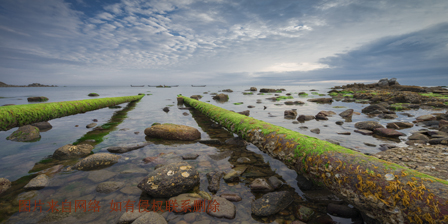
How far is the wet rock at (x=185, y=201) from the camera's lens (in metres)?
3.72

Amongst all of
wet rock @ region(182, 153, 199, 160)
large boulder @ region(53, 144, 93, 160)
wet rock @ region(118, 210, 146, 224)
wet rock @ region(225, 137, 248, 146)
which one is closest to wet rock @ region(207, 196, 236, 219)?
wet rock @ region(118, 210, 146, 224)

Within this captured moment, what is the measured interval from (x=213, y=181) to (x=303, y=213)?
2.32m

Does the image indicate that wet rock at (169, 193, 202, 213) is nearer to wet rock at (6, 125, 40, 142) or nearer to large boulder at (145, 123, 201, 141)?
large boulder at (145, 123, 201, 141)

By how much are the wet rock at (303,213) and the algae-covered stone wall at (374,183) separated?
26.9 inches

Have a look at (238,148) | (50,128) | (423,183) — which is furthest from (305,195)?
(50,128)

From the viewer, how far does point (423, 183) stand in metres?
2.71

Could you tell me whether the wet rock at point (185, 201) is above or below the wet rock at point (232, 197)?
above

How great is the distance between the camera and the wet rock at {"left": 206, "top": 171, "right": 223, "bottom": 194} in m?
4.49

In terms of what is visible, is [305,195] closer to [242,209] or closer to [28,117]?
[242,209]

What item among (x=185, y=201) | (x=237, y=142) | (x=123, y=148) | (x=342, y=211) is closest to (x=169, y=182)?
(x=185, y=201)

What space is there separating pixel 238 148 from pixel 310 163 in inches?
154

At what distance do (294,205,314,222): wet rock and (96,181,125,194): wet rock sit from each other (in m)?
4.45

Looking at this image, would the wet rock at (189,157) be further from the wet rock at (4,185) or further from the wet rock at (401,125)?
the wet rock at (401,125)

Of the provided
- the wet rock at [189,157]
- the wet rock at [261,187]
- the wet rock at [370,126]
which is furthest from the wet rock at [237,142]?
the wet rock at [370,126]
